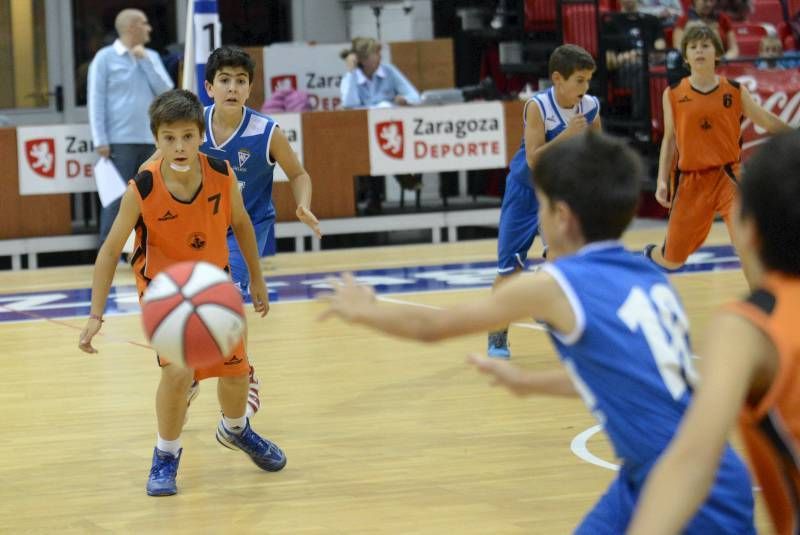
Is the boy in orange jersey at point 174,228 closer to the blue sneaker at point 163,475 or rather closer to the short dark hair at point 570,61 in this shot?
the blue sneaker at point 163,475

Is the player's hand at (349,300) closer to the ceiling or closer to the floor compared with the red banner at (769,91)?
closer to the floor

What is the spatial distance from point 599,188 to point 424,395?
445 cm

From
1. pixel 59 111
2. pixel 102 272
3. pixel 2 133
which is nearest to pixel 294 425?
pixel 102 272

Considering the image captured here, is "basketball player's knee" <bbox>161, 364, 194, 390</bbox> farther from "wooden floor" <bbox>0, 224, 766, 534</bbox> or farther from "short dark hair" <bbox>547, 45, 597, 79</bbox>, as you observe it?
"short dark hair" <bbox>547, 45, 597, 79</bbox>

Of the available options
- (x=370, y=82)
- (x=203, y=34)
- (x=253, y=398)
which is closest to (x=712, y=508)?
(x=253, y=398)

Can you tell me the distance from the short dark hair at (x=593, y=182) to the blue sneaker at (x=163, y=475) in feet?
9.56

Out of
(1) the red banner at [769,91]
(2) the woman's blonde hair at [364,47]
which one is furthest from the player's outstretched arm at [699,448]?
(1) the red banner at [769,91]

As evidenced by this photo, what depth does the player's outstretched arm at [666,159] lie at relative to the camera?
8.41 m

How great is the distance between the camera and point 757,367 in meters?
2.16

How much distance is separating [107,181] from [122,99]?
70 cm

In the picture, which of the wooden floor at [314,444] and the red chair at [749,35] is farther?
the red chair at [749,35]

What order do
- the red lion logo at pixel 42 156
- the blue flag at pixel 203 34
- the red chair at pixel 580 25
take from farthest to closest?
the red chair at pixel 580 25
the red lion logo at pixel 42 156
the blue flag at pixel 203 34

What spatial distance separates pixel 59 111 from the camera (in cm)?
1672

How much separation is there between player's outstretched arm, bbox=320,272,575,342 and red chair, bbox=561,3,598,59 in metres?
12.9
